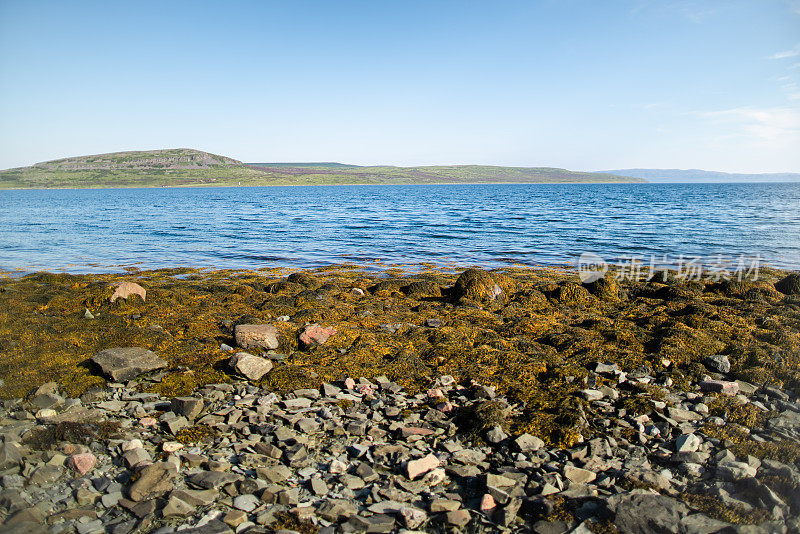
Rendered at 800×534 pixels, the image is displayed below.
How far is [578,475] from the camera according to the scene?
543 cm

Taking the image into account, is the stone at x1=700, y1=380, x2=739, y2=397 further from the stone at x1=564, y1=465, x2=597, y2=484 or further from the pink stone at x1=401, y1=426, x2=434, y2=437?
the pink stone at x1=401, y1=426, x2=434, y2=437

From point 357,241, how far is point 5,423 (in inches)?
1014

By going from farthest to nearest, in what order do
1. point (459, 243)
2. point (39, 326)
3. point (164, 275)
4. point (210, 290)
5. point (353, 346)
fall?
point (459, 243) → point (164, 275) → point (210, 290) → point (39, 326) → point (353, 346)

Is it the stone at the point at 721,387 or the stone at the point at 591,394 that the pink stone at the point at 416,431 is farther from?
the stone at the point at 721,387

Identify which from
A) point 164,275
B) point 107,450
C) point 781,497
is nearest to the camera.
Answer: point 781,497

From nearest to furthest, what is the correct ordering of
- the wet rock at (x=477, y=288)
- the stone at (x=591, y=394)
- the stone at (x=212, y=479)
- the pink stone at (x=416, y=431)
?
the stone at (x=212, y=479) < the pink stone at (x=416, y=431) < the stone at (x=591, y=394) < the wet rock at (x=477, y=288)

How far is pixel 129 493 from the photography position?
5.05m

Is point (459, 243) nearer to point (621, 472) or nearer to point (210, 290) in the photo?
point (210, 290)

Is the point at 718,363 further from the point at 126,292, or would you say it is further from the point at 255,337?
the point at 126,292

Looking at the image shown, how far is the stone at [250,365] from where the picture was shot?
812cm

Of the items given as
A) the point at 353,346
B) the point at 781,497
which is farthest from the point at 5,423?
the point at 781,497

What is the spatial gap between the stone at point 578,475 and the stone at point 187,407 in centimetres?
534

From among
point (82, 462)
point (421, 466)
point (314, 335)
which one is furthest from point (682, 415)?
point (82, 462)

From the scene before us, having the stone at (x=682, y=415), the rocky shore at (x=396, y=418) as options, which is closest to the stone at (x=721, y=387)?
the rocky shore at (x=396, y=418)
